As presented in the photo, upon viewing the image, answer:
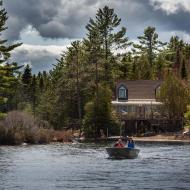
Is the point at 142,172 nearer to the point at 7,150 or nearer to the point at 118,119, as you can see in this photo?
the point at 7,150

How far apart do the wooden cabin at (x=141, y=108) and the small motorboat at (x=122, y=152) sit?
42.1 metres

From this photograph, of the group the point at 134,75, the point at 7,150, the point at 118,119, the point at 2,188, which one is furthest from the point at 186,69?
the point at 2,188

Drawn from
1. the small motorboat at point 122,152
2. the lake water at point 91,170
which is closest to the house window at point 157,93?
the lake water at point 91,170

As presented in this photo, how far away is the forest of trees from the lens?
9519 centimetres

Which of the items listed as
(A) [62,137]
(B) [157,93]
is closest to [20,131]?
(A) [62,137]

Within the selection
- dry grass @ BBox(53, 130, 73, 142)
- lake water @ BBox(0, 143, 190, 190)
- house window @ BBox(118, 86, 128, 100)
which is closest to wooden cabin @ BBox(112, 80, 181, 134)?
house window @ BBox(118, 86, 128, 100)

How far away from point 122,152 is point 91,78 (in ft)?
163

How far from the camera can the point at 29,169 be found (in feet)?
156

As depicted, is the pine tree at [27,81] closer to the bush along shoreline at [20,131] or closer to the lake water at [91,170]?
the bush along shoreline at [20,131]

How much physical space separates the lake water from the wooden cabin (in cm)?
3426

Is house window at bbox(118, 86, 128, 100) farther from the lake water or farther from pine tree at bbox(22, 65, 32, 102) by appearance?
the lake water

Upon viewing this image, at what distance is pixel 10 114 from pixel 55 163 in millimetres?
30289

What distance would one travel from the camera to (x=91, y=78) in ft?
348

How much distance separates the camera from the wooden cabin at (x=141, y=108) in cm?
10069
